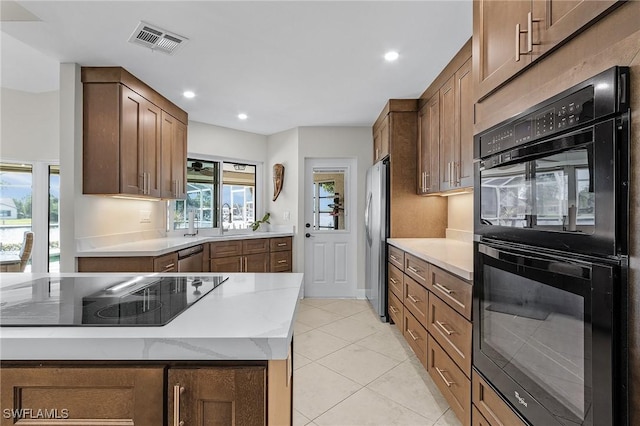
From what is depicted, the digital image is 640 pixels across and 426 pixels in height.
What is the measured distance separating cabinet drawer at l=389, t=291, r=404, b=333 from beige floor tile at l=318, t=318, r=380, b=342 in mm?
235

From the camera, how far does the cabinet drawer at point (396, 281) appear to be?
3.00 metres

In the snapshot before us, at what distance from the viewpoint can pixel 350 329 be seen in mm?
3342

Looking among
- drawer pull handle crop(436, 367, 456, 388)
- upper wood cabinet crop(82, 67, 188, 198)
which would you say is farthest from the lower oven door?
upper wood cabinet crop(82, 67, 188, 198)

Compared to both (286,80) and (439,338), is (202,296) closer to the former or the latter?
(439,338)

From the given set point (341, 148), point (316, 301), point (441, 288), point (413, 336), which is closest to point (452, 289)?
point (441, 288)

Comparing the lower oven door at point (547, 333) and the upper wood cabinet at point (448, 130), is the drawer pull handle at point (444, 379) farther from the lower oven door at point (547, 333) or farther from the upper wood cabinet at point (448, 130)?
the upper wood cabinet at point (448, 130)

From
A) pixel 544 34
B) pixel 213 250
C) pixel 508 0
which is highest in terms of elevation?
pixel 508 0

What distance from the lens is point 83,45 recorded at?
237cm

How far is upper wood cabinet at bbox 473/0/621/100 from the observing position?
2.94 ft

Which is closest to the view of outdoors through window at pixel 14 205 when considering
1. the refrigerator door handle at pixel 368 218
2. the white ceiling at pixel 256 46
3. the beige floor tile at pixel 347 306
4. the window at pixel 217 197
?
the white ceiling at pixel 256 46

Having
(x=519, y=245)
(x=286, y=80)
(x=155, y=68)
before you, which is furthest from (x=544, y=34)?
(x=155, y=68)

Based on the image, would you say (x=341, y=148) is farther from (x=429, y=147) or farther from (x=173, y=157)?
(x=173, y=157)

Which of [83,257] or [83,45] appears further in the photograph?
[83,257]

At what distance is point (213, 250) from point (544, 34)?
3.64m
